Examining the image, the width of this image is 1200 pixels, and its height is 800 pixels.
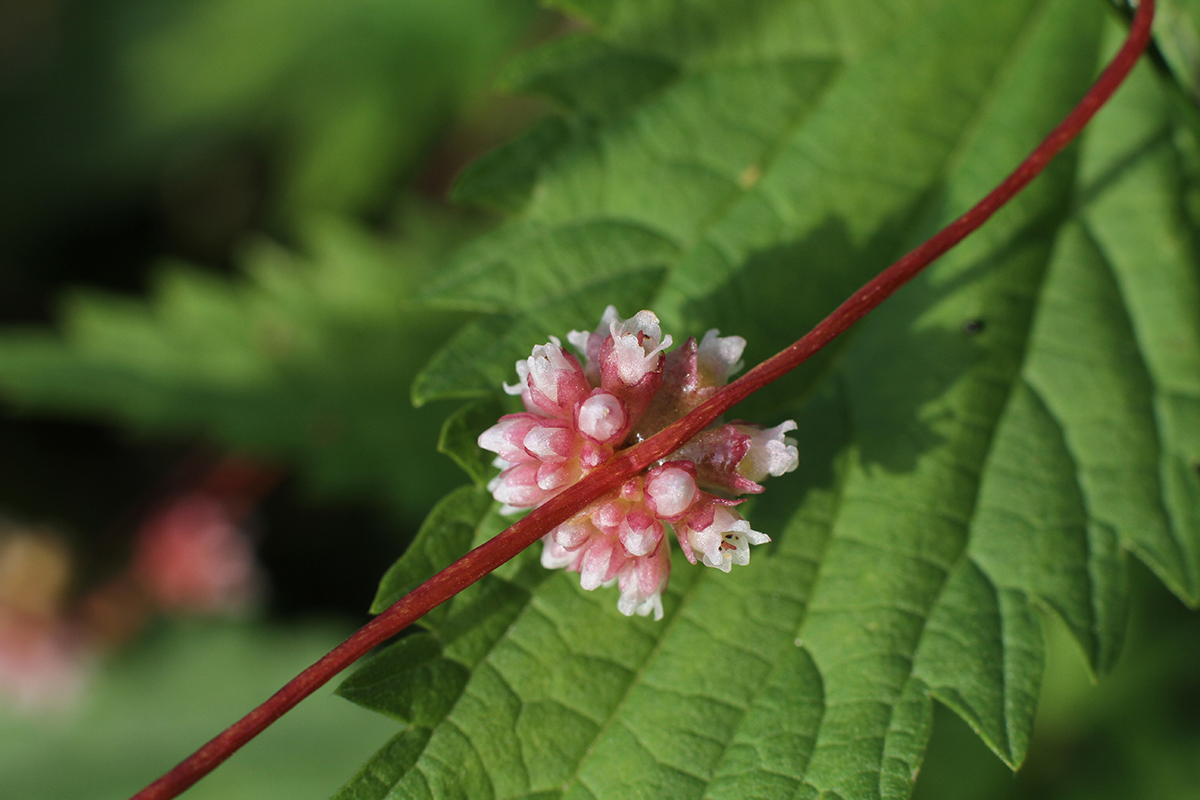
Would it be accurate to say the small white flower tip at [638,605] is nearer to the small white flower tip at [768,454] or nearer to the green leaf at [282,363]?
the small white flower tip at [768,454]

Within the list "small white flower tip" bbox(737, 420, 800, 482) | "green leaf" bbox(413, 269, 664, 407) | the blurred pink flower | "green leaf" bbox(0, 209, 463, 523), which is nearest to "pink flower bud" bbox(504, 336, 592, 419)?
"green leaf" bbox(413, 269, 664, 407)

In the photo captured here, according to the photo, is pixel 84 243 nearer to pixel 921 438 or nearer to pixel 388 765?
pixel 388 765

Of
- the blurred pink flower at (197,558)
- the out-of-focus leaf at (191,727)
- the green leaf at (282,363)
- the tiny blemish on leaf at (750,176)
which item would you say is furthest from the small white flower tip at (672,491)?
the blurred pink flower at (197,558)

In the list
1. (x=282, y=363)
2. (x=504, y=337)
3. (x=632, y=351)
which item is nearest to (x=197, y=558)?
(x=282, y=363)

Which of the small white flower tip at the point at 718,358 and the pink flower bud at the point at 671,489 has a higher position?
the small white flower tip at the point at 718,358

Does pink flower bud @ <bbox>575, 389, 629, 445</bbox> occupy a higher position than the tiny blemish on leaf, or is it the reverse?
the tiny blemish on leaf

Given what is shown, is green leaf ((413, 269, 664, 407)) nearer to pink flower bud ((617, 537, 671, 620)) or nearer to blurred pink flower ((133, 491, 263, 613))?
pink flower bud ((617, 537, 671, 620))

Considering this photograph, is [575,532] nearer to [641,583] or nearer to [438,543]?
[641,583]
